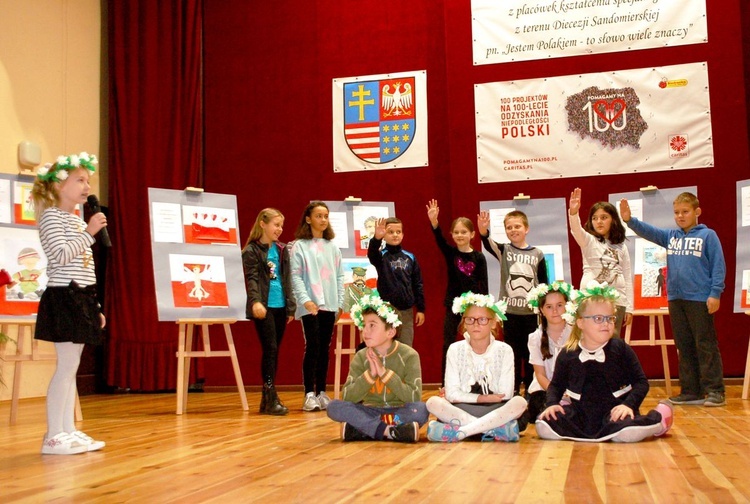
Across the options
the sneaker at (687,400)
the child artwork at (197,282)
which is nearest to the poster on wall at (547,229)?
the sneaker at (687,400)

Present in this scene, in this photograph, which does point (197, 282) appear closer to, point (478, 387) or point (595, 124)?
point (478, 387)

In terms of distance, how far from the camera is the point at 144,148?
769 cm

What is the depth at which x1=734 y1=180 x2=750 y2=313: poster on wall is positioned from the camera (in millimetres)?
5699

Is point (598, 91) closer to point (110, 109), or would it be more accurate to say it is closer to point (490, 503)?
point (110, 109)

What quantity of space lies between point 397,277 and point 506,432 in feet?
7.36

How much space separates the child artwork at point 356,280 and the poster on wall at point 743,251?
2794 mm

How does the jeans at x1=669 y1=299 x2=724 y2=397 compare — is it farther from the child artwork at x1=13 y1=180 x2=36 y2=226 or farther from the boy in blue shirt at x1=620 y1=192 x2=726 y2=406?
the child artwork at x1=13 y1=180 x2=36 y2=226

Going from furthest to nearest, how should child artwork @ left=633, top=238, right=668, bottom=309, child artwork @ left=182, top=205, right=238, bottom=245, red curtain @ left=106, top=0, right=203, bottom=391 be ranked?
red curtain @ left=106, top=0, right=203, bottom=391
child artwork @ left=633, top=238, right=668, bottom=309
child artwork @ left=182, top=205, right=238, bottom=245

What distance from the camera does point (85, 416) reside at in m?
5.17

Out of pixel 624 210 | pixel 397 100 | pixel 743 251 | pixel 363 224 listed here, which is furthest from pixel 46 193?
pixel 743 251

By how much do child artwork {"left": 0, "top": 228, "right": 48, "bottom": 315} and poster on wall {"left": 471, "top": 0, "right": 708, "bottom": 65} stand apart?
4205mm

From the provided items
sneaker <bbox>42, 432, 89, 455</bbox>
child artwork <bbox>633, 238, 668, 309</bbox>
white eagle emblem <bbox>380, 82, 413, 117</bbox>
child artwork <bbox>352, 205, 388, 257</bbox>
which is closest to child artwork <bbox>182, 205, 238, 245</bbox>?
child artwork <bbox>352, 205, 388, 257</bbox>

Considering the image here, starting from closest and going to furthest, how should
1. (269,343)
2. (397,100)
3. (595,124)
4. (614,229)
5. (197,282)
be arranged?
(269,343)
(614,229)
(197,282)
(595,124)
(397,100)

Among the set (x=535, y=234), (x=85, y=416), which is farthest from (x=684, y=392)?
(x=85, y=416)
